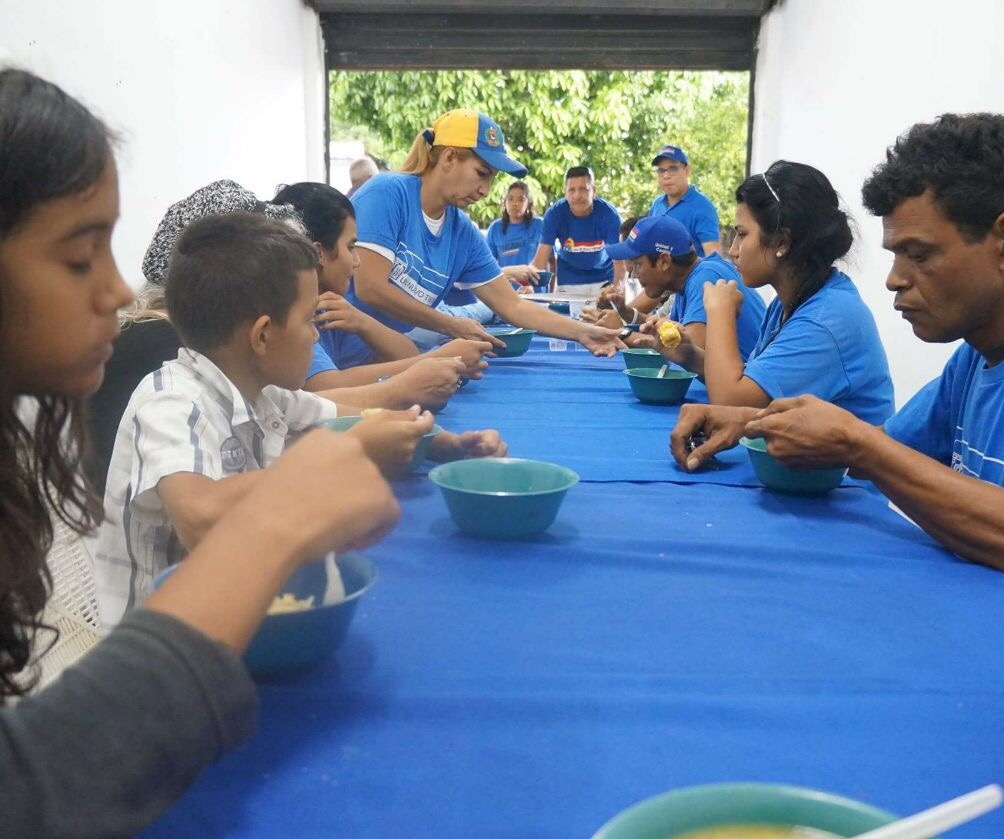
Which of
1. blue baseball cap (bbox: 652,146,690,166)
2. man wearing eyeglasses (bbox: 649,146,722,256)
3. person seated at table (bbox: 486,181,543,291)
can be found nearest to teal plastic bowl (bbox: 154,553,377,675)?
man wearing eyeglasses (bbox: 649,146,722,256)

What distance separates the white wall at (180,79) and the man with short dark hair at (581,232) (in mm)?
1884

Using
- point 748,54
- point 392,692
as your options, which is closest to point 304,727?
point 392,692

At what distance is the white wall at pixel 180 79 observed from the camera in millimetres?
2367

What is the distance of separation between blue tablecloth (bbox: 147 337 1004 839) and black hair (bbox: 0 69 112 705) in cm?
23

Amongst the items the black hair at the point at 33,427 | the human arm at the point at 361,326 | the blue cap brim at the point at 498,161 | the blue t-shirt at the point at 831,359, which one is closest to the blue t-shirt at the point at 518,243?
the blue cap brim at the point at 498,161

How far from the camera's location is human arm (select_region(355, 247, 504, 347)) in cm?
282

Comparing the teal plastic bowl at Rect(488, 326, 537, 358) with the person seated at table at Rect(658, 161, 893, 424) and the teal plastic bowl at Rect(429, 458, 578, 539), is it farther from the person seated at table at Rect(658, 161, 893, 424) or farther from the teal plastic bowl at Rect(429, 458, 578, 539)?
the teal plastic bowl at Rect(429, 458, 578, 539)

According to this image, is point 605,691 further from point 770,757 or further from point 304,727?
point 304,727

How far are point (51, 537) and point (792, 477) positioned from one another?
1120mm

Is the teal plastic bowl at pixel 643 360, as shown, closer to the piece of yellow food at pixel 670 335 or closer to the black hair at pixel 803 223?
the piece of yellow food at pixel 670 335

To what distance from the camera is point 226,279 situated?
128 cm

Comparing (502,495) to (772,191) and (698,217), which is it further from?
(698,217)

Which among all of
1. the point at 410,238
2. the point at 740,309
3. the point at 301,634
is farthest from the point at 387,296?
the point at 301,634

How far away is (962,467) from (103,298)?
139 centimetres
